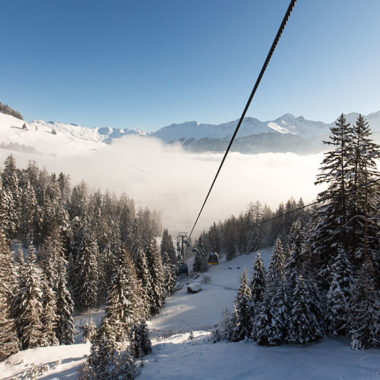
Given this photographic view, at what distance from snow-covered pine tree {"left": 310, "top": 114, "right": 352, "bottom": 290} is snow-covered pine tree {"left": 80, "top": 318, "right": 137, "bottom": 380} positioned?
12187 millimetres

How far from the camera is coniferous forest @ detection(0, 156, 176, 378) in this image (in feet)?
54.2

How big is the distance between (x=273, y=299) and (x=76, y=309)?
4659 cm

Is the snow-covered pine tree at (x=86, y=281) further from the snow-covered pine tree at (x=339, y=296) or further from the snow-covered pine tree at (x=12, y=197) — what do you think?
the snow-covered pine tree at (x=339, y=296)

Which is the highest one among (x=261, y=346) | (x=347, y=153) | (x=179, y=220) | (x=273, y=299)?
(x=347, y=153)

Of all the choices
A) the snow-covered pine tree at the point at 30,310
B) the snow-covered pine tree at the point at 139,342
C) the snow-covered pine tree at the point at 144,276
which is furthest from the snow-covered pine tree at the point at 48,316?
the snow-covered pine tree at the point at 139,342

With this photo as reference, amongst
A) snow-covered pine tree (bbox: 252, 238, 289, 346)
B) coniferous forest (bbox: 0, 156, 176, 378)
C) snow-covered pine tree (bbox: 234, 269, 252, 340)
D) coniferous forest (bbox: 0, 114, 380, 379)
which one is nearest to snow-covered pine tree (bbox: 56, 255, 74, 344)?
coniferous forest (bbox: 0, 156, 176, 378)

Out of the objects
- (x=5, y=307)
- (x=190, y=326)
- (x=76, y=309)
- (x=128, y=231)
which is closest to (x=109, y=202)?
(x=128, y=231)

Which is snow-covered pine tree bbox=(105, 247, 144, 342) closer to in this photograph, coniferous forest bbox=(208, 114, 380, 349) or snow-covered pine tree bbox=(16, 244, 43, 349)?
snow-covered pine tree bbox=(16, 244, 43, 349)

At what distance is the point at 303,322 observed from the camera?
40.0 ft

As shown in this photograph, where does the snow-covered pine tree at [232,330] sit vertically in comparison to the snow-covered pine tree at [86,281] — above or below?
above

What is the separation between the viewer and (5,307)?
22.3m

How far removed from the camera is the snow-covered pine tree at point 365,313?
10.4 metres

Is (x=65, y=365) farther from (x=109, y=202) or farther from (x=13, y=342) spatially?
(x=109, y=202)

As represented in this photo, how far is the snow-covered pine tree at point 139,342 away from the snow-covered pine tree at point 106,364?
15.4 ft
